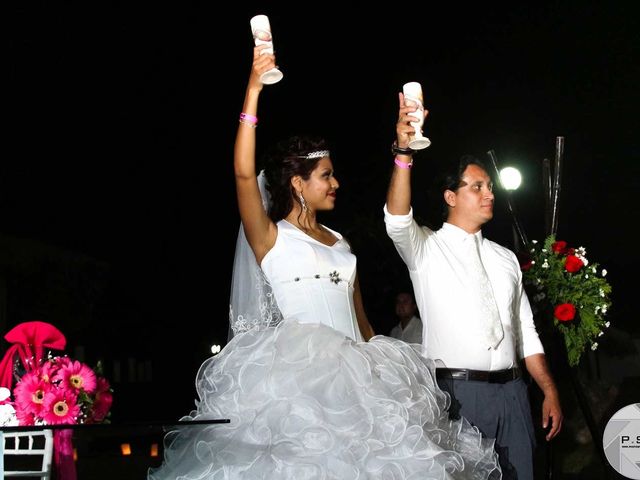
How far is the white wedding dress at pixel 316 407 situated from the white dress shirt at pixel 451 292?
13.1 inches

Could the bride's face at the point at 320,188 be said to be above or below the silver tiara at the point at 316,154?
below

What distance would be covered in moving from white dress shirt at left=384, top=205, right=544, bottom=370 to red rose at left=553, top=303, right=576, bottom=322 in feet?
2.67

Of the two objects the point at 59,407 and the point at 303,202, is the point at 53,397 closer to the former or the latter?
the point at 59,407

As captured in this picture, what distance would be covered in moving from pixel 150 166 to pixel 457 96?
2.85 meters

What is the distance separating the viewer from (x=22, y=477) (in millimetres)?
3361

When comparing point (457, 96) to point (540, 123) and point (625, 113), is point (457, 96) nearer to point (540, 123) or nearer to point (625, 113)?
point (540, 123)

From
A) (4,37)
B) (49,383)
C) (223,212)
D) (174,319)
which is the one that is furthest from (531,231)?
(49,383)

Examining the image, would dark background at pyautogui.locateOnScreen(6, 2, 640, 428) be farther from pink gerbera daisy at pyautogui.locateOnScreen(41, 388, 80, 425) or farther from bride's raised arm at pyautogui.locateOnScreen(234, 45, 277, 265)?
pink gerbera daisy at pyautogui.locateOnScreen(41, 388, 80, 425)

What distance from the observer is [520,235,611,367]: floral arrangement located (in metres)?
4.91

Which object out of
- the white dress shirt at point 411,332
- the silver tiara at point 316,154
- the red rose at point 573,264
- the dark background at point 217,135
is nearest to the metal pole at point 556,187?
the red rose at point 573,264

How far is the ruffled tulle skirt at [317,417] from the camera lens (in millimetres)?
2930

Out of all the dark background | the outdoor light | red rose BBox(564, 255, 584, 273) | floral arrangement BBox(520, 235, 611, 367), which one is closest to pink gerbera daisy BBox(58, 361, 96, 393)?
floral arrangement BBox(520, 235, 611, 367)

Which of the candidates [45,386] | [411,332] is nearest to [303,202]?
[45,386]

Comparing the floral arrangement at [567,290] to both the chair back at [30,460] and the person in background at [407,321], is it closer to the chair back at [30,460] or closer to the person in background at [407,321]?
the person in background at [407,321]
